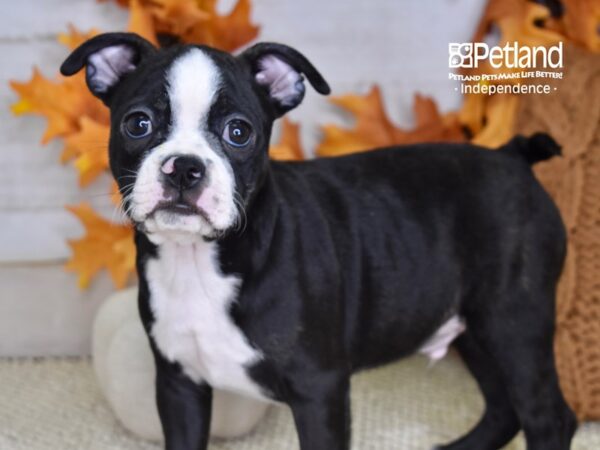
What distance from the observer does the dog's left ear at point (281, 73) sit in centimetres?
135

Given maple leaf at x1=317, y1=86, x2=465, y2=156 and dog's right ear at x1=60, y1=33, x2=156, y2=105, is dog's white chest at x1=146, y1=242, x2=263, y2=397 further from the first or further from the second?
maple leaf at x1=317, y1=86, x2=465, y2=156

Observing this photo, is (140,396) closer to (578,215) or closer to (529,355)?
(529,355)

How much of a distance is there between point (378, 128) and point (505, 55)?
36 cm

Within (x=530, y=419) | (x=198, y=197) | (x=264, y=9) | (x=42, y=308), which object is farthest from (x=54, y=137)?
(x=530, y=419)

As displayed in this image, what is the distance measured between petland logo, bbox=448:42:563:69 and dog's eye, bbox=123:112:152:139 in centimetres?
118

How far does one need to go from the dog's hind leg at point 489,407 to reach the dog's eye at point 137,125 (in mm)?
771

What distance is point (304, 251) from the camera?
1.38m

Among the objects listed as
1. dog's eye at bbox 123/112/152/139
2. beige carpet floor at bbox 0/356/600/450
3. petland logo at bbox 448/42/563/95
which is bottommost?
beige carpet floor at bbox 0/356/600/450

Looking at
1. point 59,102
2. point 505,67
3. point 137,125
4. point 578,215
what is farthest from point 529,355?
point 59,102

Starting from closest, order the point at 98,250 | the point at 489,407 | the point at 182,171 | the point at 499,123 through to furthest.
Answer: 1. the point at 182,171
2. the point at 489,407
3. the point at 499,123
4. the point at 98,250

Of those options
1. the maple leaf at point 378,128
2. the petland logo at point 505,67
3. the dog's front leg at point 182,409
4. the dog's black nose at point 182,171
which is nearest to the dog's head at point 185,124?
the dog's black nose at point 182,171

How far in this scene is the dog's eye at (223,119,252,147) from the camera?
4.16 feet

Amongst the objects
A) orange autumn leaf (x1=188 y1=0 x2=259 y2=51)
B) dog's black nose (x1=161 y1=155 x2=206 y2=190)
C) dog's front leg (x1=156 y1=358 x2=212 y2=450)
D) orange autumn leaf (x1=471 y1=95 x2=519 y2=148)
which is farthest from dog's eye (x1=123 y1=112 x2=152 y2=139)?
orange autumn leaf (x1=471 y1=95 x2=519 y2=148)

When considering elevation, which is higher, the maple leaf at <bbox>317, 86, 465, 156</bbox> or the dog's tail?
the dog's tail
